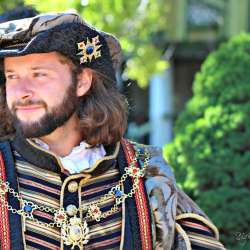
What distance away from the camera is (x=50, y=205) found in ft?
8.84

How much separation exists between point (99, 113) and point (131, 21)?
Answer: 12.0 feet

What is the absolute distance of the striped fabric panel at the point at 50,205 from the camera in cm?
263

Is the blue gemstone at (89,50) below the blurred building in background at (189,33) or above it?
above

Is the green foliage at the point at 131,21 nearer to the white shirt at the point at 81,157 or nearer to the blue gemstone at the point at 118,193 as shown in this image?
the white shirt at the point at 81,157

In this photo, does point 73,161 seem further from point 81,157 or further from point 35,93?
point 35,93

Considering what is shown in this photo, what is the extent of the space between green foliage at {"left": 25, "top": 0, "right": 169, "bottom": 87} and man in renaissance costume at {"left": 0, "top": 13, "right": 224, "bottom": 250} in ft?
4.12

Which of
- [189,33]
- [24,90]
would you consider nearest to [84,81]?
[24,90]

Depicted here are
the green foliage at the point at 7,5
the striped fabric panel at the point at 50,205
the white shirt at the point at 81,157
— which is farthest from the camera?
the green foliage at the point at 7,5

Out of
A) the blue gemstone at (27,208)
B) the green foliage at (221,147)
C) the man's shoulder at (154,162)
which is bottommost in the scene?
the green foliage at (221,147)

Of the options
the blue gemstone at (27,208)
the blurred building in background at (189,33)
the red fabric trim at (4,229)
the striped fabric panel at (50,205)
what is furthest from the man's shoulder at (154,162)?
the blurred building in background at (189,33)

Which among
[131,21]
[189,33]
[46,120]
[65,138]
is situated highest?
[46,120]

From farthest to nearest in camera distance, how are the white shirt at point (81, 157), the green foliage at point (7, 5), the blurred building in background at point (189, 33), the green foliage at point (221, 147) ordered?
the blurred building in background at point (189, 33), the green foliage at point (7, 5), the green foliage at point (221, 147), the white shirt at point (81, 157)

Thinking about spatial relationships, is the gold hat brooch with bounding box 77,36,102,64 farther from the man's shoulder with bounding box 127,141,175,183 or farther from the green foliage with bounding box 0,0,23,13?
the green foliage with bounding box 0,0,23,13

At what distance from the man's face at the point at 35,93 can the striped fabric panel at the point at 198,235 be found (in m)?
0.68
